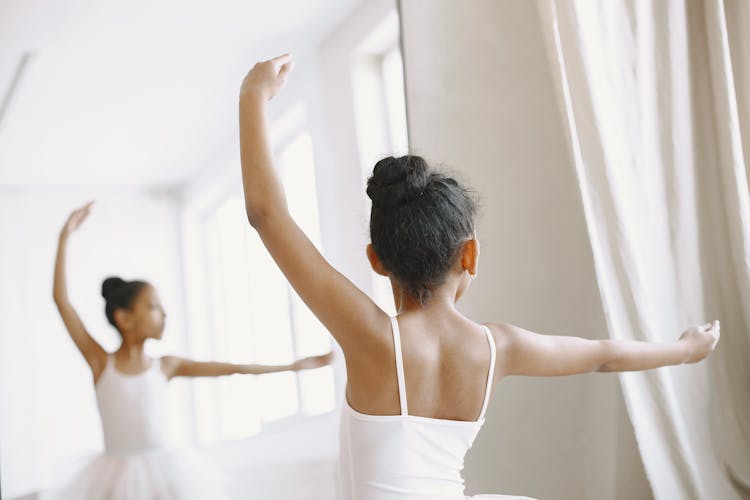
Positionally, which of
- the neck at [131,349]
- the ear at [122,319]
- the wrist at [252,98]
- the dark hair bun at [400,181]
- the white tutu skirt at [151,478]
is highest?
the wrist at [252,98]

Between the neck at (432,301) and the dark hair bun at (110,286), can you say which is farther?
the dark hair bun at (110,286)

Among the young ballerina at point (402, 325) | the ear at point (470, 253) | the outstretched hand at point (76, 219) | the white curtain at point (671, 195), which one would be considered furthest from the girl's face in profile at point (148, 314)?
the white curtain at point (671, 195)

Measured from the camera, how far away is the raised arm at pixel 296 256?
3.62 ft

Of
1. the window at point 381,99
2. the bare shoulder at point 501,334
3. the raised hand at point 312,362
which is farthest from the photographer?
the window at point 381,99

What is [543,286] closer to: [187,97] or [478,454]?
[478,454]

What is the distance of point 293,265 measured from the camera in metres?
1.10

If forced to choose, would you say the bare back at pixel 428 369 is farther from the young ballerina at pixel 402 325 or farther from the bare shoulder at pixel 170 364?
the bare shoulder at pixel 170 364

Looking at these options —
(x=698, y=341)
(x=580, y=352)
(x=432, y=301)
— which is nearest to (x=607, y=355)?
(x=580, y=352)

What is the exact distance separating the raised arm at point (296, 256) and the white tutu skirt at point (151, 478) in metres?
0.40

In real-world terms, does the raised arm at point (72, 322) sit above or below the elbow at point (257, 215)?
below

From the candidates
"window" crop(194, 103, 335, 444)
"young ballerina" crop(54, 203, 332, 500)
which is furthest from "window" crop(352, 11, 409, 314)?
"young ballerina" crop(54, 203, 332, 500)

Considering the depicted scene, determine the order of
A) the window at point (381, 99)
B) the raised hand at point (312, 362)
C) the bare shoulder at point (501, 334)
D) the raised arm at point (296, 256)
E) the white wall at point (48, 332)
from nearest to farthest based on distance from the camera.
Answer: the raised arm at point (296, 256), the bare shoulder at point (501, 334), the white wall at point (48, 332), the raised hand at point (312, 362), the window at point (381, 99)

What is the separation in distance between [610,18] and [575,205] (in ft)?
1.16

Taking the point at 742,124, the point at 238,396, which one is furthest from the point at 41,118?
the point at 742,124
